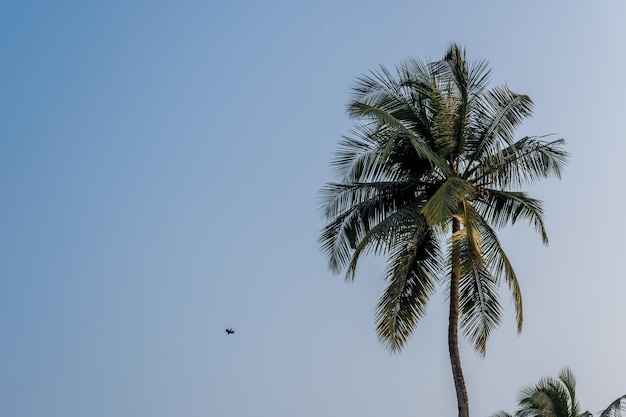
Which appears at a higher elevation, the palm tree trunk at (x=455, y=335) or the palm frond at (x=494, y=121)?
the palm frond at (x=494, y=121)

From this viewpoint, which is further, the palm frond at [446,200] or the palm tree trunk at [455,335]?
the palm tree trunk at [455,335]

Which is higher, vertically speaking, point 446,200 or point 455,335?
point 446,200

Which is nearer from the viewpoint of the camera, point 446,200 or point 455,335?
point 446,200

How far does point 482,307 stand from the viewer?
1720 cm

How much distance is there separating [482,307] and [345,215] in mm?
3591

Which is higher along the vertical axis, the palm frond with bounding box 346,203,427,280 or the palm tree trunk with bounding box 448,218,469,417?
the palm frond with bounding box 346,203,427,280

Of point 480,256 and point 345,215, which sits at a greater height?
point 345,215

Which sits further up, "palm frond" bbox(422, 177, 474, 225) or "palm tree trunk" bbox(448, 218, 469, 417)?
"palm frond" bbox(422, 177, 474, 225)

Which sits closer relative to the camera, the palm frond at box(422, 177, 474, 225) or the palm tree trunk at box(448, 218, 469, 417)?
the palm frond at box(422, 177, 474, 225)

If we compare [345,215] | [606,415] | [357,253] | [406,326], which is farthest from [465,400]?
[606,415]

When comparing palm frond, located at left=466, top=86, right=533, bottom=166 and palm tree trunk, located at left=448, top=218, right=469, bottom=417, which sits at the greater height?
palm frond, located at left=466, top=86, right=533, bottom=166

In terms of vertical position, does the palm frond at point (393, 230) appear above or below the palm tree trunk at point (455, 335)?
above

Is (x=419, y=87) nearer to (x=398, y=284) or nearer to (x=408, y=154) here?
(x=408, y=154)

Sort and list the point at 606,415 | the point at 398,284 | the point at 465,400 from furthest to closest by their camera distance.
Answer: the point at 606,415
the point at 398,284
the point at 465,400
